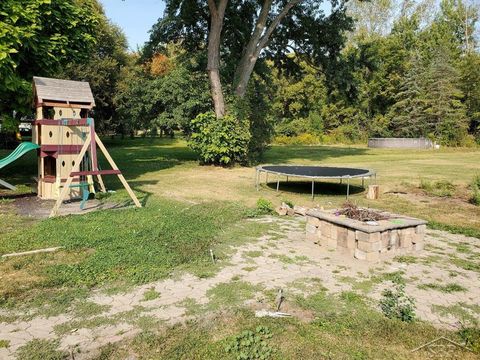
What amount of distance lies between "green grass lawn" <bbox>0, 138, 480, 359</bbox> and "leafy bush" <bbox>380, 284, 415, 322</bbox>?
0.13 m

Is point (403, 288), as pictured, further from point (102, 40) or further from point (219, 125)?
point (102, 40)

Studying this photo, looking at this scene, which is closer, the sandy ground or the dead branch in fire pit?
the sandy ground

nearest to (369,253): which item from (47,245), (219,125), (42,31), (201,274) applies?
(201,274)

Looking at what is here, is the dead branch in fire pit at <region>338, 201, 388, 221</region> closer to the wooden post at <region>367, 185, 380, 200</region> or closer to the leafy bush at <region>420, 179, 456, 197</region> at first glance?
the wooden post at <region>367, 185, 380, 200</region>

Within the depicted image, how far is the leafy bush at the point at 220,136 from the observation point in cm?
1875

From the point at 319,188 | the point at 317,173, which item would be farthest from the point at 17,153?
the point at 319,188

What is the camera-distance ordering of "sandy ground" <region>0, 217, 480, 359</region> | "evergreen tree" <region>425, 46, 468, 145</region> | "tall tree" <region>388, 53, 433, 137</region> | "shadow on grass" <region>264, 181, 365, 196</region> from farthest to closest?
1. "tall tree" <region>388, 53, 433, 137</region>
2. "evergreen tree" <region>425, 46, 468, 145</region>
3. "shadow on grass" <region>264, 181, 365, 196</region>
4. "sandy ground" <region>0, 217, 480, 359</region>

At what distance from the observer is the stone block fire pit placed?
20.2ft

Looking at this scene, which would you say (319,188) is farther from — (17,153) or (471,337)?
(471,337)

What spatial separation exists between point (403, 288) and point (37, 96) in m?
10.4

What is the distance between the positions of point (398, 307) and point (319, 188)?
32.4 feet

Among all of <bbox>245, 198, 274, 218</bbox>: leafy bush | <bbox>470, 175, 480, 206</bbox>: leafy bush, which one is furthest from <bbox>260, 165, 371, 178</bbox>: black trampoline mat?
<bbox>470, 175, 480, 206</bbox>: leafy bush

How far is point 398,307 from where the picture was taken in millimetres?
4336

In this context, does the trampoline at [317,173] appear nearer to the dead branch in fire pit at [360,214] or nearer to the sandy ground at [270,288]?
the dead branch in fire pit at [360,214]
